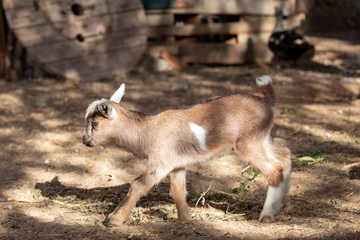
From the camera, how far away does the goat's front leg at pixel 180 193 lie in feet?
13.5

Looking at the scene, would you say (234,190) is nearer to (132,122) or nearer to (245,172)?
(245,172)

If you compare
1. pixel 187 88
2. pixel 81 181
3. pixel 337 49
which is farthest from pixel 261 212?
pixel 337 49

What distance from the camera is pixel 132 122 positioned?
4.06 meters

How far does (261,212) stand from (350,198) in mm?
864

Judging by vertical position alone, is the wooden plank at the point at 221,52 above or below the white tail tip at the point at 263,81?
below

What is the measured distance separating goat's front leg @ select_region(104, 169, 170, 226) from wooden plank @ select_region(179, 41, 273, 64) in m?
6.07

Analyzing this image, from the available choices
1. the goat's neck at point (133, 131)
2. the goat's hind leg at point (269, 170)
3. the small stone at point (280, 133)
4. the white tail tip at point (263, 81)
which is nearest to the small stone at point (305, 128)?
the small stone at point (280, 133)

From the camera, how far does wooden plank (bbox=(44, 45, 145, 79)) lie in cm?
857

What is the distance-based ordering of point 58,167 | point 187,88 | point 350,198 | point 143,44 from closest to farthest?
1. point 350,198
2. point 58,167
3. point 187,88
4. point 143,44

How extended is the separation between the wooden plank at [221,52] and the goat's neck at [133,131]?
19.0 ft

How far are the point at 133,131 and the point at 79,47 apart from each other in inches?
193

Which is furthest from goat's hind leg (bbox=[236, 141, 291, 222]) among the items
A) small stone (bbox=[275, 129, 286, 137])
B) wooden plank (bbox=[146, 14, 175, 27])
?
wooden plank (bbox=[146, 14, 175, 27])

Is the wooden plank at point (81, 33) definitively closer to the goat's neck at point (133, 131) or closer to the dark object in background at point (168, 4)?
the dark object in background at point (168, 4)

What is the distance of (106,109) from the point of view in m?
3.91
